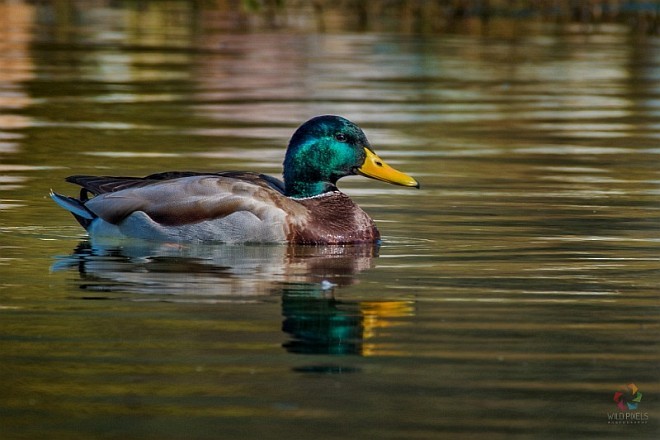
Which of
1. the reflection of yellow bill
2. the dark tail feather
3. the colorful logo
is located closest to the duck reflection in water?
the reflection of yellow bill

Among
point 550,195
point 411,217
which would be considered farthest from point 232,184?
point 550,195

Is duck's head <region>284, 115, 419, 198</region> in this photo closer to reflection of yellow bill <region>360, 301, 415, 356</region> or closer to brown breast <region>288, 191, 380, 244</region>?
brown breast <region>288, 191, 380, 244</region>

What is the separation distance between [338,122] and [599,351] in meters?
4.21

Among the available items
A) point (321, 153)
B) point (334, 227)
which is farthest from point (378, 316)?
point (321, 153)

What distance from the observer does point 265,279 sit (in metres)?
9.85

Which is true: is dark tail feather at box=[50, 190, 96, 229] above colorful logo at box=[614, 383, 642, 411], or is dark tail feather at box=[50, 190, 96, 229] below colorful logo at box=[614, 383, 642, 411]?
below

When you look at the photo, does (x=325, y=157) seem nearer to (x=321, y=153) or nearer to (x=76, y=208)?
(x=321, y=153)

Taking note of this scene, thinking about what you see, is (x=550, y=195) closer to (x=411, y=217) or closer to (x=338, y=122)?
(x=411, y=217)

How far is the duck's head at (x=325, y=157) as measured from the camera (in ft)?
38.4

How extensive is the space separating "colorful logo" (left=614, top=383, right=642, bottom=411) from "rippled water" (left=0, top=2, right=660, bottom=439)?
45 millimetres

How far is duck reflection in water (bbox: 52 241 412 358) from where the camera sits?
27.4ft

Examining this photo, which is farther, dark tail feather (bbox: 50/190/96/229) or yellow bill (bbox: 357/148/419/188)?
yellow bill (bbox: 357/148/419/188)

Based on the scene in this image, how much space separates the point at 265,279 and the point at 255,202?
1411 millimetres
